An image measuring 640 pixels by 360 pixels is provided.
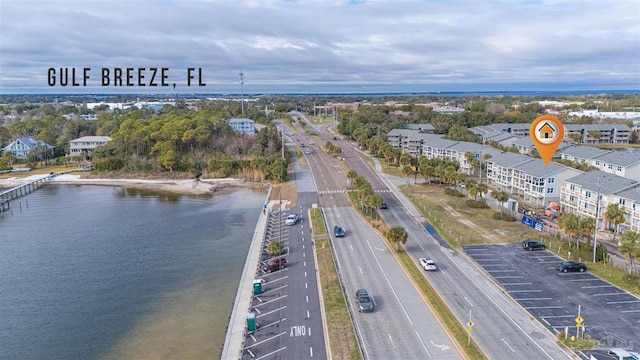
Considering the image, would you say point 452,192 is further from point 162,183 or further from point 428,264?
point 162,183

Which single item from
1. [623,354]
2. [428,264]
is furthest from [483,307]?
[623,354]

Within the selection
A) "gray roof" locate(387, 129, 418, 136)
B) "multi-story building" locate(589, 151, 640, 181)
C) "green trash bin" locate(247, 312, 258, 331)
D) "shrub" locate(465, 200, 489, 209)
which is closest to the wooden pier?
"green trash bin" locate(247, 312, 258, 331)

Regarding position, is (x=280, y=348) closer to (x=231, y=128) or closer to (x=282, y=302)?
(x=282, y=302)

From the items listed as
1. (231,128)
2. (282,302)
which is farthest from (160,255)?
(231,128)

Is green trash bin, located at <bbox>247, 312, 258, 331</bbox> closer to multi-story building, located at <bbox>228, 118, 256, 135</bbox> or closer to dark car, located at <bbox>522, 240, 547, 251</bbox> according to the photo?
dark car, located at <bbox>522, 240, 547, 251</bbox>

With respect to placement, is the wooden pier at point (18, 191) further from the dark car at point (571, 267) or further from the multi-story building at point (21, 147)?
the dark car at point (571, 267)

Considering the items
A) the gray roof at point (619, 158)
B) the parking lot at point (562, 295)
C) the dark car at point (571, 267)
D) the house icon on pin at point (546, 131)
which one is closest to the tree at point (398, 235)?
the parking lot at point (562, 295)
